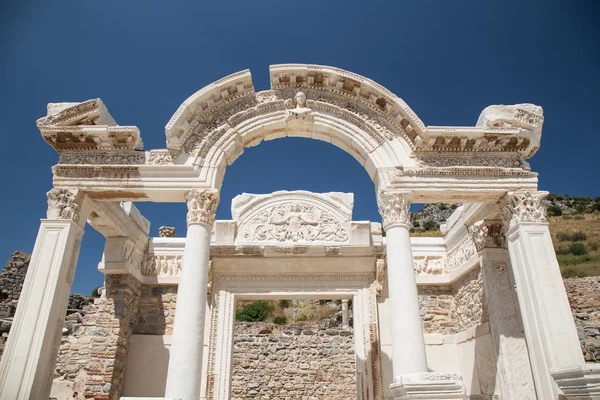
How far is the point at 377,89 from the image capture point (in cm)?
809

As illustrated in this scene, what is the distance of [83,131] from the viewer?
25.2 feet

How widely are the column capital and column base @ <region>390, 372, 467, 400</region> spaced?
408cm

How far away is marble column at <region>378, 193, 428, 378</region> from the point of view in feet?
21.1

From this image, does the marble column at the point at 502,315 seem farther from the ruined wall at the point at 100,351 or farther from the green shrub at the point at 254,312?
the green shrub at the point at 254,312

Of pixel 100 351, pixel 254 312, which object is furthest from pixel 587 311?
pixel 100 351

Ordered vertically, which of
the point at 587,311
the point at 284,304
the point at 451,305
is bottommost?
the point at 451,305

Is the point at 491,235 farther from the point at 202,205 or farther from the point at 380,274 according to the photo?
the point at 202,205

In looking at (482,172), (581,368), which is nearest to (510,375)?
(581,368)

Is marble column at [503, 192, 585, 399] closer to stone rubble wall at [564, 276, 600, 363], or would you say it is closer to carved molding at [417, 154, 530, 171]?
carved molding at [417, 154, 530, 171]

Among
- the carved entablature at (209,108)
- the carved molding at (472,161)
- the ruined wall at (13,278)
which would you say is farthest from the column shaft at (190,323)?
the ruined wall at (13,278)

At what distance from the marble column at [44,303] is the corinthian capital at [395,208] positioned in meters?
5.43

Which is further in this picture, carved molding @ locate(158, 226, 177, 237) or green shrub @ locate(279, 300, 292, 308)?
green shrub @ locate(279, 300, 292, 308)

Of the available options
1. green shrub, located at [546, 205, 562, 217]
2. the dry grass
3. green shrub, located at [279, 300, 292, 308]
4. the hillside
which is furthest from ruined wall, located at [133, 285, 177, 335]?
green shrub, located at [546, 205, 562, 217]

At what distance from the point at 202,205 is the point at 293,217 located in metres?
3.41
